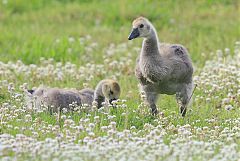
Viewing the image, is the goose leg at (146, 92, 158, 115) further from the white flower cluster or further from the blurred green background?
the blurred green background

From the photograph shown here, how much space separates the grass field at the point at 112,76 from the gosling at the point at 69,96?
282mm

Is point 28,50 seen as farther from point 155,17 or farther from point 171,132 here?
point 171,132

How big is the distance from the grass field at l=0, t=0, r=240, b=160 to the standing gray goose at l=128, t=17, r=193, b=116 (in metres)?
0.23

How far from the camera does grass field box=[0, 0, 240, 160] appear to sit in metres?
7.17

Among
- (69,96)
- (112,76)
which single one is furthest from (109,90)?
(112,76)

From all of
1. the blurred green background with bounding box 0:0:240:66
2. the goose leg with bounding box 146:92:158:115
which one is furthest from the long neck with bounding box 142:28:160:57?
the blurred green background with bounding box 0:0:240:66

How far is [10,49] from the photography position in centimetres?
1410

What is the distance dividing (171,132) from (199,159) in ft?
5.25

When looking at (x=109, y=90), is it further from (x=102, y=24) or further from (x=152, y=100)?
(x=102, y=24)

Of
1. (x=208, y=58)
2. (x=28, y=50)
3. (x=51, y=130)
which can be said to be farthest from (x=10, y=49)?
(x=51, y=130)

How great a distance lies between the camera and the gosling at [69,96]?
9977 mm

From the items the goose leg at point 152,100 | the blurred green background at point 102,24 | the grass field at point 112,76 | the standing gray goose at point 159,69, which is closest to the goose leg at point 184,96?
the standing gray goose at point 159,69

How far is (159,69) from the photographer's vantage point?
948 centimetres

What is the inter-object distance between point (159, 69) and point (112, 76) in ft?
9.39
